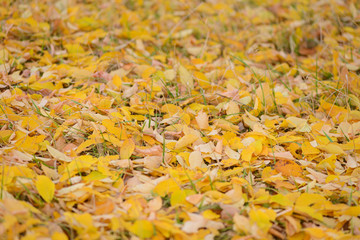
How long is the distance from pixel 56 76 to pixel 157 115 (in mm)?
620

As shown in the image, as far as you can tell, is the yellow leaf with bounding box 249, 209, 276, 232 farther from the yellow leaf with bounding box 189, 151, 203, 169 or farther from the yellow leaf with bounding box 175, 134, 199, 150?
the yellow leaf with bounding box 175, 134, 199, 150

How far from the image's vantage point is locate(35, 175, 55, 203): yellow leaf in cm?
111

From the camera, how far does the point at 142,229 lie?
1.03 m

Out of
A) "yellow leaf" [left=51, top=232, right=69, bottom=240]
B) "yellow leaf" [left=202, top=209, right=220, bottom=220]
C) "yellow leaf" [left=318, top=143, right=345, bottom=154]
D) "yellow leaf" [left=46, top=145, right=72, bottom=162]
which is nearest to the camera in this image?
"yellow leaf" [left=51, top=232, right=69, bottom=240]

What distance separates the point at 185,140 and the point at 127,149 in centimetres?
24

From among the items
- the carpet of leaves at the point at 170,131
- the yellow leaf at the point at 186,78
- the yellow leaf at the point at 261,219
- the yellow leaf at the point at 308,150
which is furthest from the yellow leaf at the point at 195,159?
the yellow leaf at the point at 186,78

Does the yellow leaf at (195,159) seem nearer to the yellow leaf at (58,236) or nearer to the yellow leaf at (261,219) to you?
the yellow leaf at (261,219)

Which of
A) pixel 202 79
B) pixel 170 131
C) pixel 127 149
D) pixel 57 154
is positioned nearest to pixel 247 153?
pixel 170 131

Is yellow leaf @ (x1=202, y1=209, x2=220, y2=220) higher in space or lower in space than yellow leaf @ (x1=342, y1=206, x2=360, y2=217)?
higher

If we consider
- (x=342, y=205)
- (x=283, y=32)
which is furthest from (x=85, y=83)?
(x=283, y=32)

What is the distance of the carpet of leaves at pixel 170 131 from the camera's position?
3.61 ft

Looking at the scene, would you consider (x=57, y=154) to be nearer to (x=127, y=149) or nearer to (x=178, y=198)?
(x=127, y=149)

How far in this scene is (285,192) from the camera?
4.08 ft

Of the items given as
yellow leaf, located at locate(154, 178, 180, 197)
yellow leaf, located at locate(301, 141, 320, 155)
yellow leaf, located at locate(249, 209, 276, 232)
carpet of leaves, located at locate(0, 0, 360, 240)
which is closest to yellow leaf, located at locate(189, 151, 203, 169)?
carpet of leaves, located at locate(0, 0, 360, 240)
